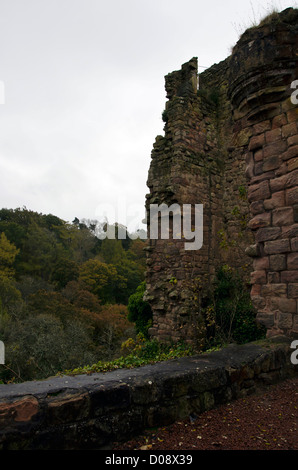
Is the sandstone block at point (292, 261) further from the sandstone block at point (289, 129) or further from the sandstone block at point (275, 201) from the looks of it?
the sandstone block at point (289, 129)

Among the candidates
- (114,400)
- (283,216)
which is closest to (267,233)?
(283,216)

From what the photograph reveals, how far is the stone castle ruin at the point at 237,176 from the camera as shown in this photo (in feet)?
14.5

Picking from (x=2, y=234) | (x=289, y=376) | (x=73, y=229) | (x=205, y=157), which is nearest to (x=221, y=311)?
(x=205, y=157)

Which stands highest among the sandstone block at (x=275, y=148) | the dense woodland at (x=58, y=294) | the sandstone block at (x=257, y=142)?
the sandstone block at (x=257, y=142)

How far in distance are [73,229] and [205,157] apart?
112ft

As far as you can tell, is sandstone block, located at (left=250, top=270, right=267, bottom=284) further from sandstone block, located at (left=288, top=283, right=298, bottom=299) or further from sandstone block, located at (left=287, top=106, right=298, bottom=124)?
sandstone block, located at (left=287, top=106, right=298, bottom=124)

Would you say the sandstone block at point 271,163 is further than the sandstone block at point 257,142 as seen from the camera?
No

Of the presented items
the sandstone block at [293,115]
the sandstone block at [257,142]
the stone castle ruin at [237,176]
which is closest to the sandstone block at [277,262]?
the stone castle ruin at [237,176]

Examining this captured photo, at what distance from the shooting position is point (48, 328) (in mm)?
17875

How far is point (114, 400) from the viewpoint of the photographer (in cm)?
234

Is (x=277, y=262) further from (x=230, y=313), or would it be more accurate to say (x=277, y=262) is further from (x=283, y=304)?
(x=230, y=313)

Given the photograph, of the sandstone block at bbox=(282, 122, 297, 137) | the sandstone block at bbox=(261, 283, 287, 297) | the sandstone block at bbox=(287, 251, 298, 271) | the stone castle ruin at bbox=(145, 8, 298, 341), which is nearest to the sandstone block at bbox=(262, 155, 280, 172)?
the stone castle ruin at bbox=(145, 8, 298, 341)

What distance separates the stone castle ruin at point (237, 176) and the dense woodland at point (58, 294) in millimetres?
5948
